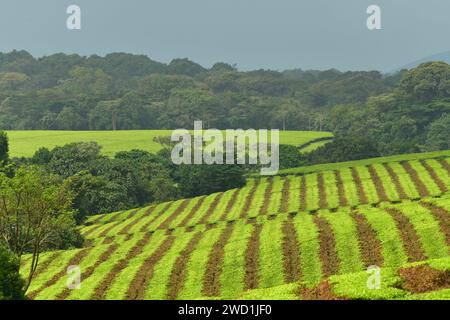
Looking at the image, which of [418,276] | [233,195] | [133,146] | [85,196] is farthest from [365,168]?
[133,146]

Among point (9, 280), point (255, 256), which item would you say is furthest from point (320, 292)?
point (255, 256)

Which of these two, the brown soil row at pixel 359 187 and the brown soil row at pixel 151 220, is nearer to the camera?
the brown soil row at pixel 151 220

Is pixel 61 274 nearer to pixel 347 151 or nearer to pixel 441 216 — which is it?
pixel 441 216

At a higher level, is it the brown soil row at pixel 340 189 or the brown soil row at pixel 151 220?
the brown soil row at pixel 340 189

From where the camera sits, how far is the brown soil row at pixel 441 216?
3991 cm

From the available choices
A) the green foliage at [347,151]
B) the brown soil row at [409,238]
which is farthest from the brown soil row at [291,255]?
the green foliage at [347,151]

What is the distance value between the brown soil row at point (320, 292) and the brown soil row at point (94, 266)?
1919 cm

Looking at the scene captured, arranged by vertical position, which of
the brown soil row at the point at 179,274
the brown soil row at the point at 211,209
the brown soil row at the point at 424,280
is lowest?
the brown soil row at the point at 211,209

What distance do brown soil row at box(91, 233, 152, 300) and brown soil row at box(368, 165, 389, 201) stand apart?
103 ft

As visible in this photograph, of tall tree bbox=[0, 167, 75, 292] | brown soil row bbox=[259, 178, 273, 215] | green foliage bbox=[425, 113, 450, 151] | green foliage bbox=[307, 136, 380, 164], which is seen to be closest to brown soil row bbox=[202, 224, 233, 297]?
tall tree bbox=[0, 167, 75, 292]

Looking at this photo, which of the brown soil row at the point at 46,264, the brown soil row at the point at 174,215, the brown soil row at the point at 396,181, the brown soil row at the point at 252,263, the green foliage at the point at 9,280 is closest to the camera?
the green foliage at the point at 9,280

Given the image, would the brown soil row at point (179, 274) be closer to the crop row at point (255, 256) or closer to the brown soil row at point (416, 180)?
the crop row at point (255, 256)
